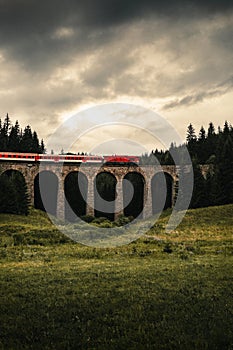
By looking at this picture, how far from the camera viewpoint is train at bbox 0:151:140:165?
2456 inches

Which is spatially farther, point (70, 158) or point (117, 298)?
point (70, 158)

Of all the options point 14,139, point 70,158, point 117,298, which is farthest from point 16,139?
point 117,298

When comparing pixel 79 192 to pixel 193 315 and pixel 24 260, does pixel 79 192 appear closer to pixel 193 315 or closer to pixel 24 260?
pixel 24 260

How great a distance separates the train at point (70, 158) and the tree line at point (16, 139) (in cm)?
2830

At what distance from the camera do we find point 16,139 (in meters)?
95.0


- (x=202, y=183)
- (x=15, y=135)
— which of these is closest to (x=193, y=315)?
(x=202, y=183)

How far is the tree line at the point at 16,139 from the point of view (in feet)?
302

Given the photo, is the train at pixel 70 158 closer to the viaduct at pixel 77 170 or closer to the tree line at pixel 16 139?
the viaduct at pixel 77 170

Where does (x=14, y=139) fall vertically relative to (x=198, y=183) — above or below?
above

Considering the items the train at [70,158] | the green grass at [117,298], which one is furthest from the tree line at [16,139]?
the green grass at [117,298]

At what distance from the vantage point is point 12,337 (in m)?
9.37

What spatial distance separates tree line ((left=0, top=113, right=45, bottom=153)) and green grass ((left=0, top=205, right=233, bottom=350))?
65.9 metres

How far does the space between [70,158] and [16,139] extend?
118 ft

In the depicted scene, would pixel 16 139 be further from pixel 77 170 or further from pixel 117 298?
pixel 117 298
